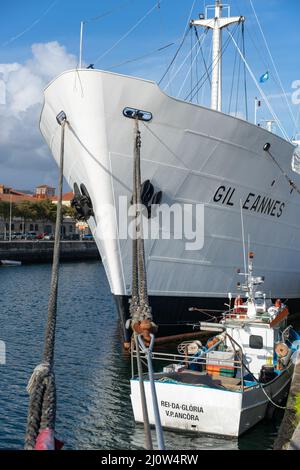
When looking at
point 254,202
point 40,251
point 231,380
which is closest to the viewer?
point 231,380

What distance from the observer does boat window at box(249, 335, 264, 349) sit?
1104 cm

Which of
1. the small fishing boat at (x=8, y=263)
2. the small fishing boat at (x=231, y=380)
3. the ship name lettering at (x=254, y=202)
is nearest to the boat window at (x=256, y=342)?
the small fishing boat at (x=231, y=380)

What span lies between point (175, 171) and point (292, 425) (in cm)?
689

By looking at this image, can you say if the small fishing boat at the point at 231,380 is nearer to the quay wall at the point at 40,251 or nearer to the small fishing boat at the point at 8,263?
the small fishing boat at the point at 8,263

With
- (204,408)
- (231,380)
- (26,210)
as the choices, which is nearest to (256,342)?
(231,380)

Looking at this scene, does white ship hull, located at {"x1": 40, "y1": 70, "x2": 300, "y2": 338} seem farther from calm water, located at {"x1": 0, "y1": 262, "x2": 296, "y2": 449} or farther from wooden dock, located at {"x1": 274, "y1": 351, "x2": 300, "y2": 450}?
wooden dock, located at {"x1": 274, "y1": 351, "x2": 300, "y2": 450}

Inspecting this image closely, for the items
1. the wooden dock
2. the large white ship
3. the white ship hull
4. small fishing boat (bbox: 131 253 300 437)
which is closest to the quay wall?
the white ship hull

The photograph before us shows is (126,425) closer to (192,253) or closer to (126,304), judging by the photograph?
(126,304)

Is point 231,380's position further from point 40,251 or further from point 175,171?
point 40,251

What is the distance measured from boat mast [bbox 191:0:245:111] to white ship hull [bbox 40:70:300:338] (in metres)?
1.97

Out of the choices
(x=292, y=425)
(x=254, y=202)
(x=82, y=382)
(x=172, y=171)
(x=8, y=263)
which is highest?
(x=172, y=171)

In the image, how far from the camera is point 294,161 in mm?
17469

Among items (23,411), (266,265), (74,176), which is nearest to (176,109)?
(74,176)

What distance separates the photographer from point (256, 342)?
1106 cm
